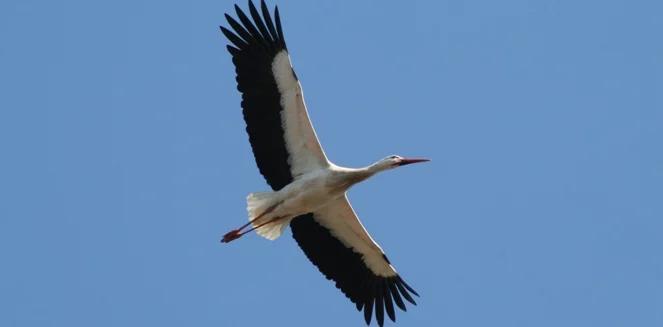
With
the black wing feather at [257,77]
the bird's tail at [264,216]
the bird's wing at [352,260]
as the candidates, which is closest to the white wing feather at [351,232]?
the bird's wing at [352,260]

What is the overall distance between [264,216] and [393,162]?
1.62 metres

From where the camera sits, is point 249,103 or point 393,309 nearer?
point 249,103

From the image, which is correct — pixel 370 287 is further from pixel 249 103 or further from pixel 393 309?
pixel 249 103

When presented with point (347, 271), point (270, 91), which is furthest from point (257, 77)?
point (347, 271)

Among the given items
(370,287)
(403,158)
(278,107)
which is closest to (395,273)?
(370,287)

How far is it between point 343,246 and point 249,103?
7.17 ft

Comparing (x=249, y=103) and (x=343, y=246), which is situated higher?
(x=249, y=103)

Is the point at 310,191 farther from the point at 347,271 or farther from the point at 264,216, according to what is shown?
the point at 347,271

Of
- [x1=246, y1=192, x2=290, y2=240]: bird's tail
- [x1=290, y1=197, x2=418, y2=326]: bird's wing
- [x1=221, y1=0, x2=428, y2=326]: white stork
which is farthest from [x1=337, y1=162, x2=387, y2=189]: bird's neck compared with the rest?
[x1=246, y1=192, x2=290, y2=240]: bird's tail

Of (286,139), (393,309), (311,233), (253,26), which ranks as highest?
(253,26)

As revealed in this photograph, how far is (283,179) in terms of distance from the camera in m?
16.4

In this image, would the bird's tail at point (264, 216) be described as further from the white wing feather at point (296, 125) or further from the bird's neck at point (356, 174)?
the bird's neck at point (356, 174)

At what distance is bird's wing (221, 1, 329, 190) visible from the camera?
15969 millimetres

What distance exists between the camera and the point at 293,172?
16344 millimetres
